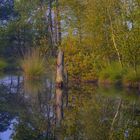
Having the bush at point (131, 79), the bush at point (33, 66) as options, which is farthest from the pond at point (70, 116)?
the bush at point (33, 66)

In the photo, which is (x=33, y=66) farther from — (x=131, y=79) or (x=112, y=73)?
(x=131, y=79)

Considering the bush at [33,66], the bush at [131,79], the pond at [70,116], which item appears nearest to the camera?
→ the pond at [70,116]

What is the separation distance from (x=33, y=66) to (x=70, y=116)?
16.2 meters

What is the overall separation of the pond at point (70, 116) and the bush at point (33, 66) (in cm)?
827

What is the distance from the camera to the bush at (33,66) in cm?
3020

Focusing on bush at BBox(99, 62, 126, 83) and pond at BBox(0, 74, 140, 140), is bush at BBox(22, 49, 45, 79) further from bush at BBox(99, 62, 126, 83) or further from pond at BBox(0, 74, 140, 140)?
pond at BBox(0, 74, 140, 140)

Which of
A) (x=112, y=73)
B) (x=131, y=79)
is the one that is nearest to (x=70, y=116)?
(x=131, y=79)

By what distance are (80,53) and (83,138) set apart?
767 inches

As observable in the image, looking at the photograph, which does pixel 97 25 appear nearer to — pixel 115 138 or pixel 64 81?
pixel 64 81

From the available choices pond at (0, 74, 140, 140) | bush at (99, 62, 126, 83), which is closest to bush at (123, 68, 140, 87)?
A: bush at (99, 62, 126, 83)

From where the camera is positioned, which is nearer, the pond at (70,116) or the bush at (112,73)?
the pond at (70,116)

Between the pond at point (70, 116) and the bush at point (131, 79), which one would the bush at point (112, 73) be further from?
the pond at point (70, 116)

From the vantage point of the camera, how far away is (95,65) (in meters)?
29.7

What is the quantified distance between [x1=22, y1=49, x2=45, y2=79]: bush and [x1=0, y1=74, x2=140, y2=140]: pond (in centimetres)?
827
